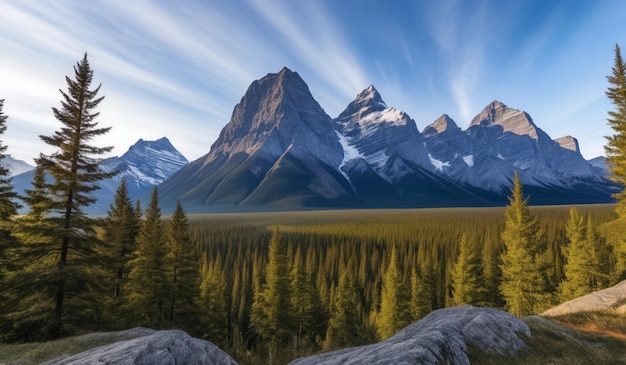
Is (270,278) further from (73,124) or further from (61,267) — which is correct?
(73,124)

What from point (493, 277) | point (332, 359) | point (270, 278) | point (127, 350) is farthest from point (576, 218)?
point (127, 350)

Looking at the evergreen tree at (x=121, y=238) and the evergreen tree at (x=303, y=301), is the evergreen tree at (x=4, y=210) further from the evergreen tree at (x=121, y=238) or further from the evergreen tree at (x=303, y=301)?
the evergreen tree at (x=303, y=301)

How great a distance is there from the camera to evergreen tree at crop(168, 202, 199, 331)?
33.2 meters

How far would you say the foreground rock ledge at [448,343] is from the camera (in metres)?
7.56

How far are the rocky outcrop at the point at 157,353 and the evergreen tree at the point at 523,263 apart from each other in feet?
122

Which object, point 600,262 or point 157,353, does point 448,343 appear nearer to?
point 157,353

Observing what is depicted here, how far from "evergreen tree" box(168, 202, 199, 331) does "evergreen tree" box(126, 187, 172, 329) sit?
1362 mm

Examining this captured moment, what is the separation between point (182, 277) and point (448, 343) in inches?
1220

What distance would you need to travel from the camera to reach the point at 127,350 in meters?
8.27

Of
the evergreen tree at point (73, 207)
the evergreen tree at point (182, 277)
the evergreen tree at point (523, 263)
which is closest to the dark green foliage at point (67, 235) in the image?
the evergreen tree at point (73, 207)

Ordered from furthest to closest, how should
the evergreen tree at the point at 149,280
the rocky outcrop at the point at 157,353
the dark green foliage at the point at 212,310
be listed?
the dark green foliage at the point at 212,310
the evergreen tree at the point at 149,280
the rocky outcrop at the point at 157,353

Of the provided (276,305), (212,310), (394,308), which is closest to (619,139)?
(394,308)

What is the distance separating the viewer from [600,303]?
1933 centimetres

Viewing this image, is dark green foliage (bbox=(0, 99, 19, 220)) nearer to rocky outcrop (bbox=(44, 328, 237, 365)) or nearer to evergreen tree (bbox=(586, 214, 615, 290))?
rocky outcrop (bbox=(44, 328, 237, 365))
